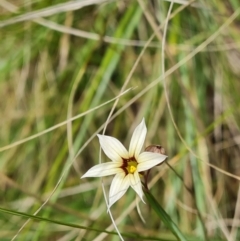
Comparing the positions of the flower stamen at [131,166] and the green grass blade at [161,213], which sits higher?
the flower stamen at [131,166]

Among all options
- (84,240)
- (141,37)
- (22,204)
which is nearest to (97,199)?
(84,240)

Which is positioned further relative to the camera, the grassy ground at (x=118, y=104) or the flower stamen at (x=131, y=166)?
the grassy ground at (x=118, y=104)

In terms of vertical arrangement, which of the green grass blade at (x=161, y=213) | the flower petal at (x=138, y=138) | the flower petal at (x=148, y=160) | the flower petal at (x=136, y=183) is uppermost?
the flower petal at (x=138, y=138)

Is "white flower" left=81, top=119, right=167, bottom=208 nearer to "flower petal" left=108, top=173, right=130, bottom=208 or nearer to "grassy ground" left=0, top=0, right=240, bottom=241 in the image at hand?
"flower petal" left=108, top=173, right=130, bottom=208

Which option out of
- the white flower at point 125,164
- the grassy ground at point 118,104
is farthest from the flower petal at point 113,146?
the grassy ground at point 118,104

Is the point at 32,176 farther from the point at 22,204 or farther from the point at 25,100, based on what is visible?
the point at 25,100

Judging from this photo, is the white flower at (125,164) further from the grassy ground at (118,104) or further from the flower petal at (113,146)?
the grassy ground at (118,104)

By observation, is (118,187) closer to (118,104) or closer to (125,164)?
(125,164)
